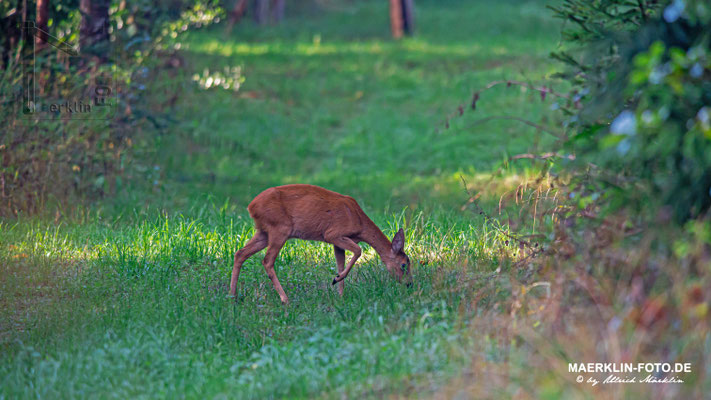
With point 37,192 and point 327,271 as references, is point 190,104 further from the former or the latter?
point 327,271

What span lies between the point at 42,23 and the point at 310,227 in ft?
19.0

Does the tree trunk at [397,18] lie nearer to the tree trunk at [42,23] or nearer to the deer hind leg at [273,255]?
the tree trunk at [42,23]

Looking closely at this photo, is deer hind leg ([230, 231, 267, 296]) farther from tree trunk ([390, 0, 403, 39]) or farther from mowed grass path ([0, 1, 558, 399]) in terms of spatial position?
tree trunk ([390, 0, 403, 39])

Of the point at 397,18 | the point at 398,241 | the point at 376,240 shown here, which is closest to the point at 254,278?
the point at 376,240

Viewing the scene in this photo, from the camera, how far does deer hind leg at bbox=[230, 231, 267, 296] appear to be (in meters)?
7.00

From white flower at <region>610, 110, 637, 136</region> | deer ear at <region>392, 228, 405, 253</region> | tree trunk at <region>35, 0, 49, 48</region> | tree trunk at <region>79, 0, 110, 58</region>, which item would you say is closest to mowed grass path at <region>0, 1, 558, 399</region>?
deer ear at <region>392, 228, 405, 253</region>

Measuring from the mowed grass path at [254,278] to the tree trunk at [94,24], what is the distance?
2225 mm

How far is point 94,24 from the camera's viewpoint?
37.3 feet

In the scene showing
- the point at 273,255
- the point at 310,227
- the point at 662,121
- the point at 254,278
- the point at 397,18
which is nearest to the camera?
the point at 662,121

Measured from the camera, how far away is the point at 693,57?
412 centimetres

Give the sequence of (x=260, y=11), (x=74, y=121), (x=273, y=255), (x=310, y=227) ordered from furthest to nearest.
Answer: (x=260, y=11) → (x=74, y=121) → (x=310, y=227) → (x=273, y=255)

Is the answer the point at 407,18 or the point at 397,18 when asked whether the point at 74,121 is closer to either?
the point at 397,18

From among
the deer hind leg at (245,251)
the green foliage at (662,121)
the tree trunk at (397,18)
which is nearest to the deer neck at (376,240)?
the deer hind leg at (245,251)

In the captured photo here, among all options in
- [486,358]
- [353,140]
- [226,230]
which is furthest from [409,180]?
[486,358]
